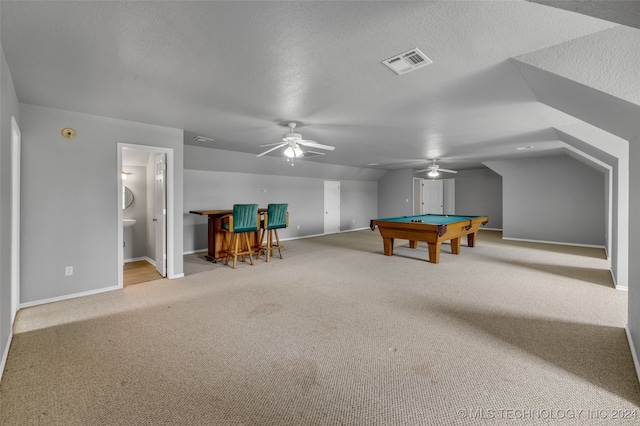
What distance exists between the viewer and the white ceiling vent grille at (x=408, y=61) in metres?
2.17

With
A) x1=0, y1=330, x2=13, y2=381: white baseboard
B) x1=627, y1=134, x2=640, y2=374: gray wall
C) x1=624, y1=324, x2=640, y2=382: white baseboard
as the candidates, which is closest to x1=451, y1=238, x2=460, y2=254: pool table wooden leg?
x1=624, y1=324, x2=640, y2=382: white baseboard

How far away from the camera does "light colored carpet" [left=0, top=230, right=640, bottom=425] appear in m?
1.66

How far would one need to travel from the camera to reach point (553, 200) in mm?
7590

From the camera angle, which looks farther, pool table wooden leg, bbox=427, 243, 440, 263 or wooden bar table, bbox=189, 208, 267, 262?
wooden bar table, bbox=189, 208, 267, 262

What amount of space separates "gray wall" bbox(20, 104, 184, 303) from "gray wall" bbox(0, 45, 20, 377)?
1.06 metres

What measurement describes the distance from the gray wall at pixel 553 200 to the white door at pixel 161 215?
28.0 ft

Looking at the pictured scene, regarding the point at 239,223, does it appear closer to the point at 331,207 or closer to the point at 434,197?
the point at 331,207

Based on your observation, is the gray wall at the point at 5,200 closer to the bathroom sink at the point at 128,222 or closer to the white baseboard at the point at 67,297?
the white baseboard at the point at 67,297

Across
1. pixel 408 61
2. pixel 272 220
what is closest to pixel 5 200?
pixel 408 61

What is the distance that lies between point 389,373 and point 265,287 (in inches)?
92.4

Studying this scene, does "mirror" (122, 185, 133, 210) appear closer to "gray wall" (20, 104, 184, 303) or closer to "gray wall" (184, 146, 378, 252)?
"gray wall" (184, 146, 378, 252)

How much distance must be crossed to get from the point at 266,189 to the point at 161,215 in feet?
11.8

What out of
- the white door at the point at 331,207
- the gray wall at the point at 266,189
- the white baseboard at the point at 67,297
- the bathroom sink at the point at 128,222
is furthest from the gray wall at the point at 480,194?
the white baseboard at the point at 67,297

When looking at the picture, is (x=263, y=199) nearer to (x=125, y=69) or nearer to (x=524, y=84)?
(x=125, y=69)
